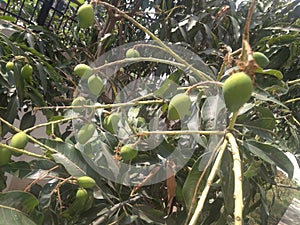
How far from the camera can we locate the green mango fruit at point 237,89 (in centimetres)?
33

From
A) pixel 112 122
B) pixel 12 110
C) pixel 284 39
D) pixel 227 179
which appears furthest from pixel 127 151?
pixel 284 39

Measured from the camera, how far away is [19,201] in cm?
51

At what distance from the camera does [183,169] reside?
74 cm

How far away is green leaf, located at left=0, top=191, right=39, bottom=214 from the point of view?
50 centimetres

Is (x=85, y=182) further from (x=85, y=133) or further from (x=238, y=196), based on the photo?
(x=238, y=196)

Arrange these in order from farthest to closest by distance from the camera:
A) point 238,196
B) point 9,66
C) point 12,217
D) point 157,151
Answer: point 9,66, point 157,151, point 12,217, point 238,196

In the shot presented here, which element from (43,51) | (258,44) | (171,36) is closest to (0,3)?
(43,51)

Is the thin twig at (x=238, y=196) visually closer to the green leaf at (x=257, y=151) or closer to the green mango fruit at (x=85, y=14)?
the green leaf at (x=257, y=151)

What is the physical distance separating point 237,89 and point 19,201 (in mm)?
350

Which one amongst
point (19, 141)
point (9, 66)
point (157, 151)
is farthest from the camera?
point (9, 66)

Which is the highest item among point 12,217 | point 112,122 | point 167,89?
point 167,89

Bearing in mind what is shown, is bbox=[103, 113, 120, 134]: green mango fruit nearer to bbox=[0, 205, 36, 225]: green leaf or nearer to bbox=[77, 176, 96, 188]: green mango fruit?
bbox=[77, 176, 96, 188]: green mango fruit

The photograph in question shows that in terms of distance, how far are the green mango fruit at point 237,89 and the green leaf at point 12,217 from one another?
1.04ft

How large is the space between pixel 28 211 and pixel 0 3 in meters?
1.53
